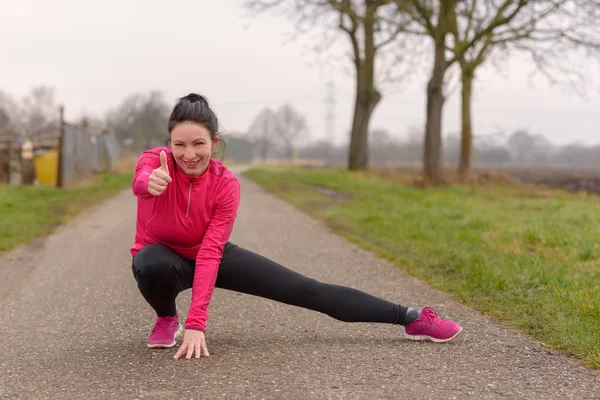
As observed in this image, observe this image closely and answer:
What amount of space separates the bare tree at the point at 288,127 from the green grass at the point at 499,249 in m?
75.9

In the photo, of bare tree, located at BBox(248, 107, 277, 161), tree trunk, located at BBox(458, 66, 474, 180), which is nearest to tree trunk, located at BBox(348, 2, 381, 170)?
tree trunk, located at BBox(458, 66, 474, 180)

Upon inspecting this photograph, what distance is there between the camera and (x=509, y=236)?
27.9 ft

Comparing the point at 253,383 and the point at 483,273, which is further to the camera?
the point at 483,273

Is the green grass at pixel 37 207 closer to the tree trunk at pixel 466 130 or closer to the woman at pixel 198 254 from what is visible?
the woman at pixel 198 254

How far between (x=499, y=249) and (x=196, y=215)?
4.94 meters

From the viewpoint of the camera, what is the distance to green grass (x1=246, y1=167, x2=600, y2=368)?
4.62m

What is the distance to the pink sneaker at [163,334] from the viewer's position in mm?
3896

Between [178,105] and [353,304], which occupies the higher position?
[178,105]

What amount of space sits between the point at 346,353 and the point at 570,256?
440 cm

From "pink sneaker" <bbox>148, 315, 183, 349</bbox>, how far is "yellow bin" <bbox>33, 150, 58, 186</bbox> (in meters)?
16.0

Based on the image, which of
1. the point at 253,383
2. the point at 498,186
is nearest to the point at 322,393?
the point at 253,383

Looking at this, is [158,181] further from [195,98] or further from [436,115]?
[436,115]

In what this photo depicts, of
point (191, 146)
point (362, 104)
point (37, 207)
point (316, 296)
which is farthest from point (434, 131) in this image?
point (191, 146)

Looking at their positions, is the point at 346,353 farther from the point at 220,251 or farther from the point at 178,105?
the point at 178,105
